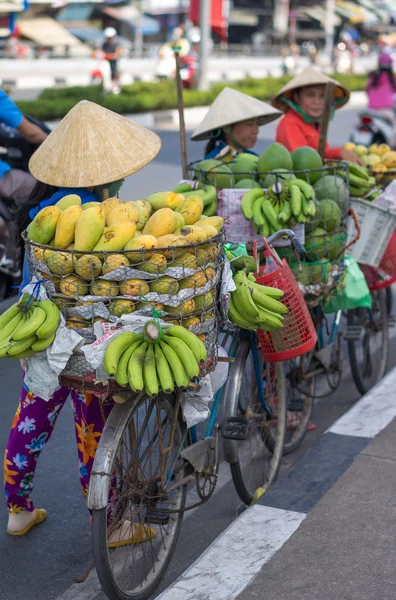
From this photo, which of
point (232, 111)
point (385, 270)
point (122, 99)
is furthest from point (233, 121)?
point (122, 99)

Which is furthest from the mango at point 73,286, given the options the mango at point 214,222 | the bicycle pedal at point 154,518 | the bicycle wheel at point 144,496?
the bicycle pedal at point 154,518

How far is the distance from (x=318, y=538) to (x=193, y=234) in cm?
130

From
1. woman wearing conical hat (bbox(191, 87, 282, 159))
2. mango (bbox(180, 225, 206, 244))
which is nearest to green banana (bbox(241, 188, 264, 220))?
woman wearing conical hat (bbox(191, 87, 282, 159))

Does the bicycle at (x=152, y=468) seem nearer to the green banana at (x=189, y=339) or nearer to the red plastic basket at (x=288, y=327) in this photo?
the red plastic basket at (x=288, y=327)

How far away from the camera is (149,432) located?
3.36m

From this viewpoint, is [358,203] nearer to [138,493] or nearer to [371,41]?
[138,493]

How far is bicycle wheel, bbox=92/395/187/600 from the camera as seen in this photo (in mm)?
3232

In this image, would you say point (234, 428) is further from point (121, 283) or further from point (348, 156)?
point (348, 156)

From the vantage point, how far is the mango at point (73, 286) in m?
2.98

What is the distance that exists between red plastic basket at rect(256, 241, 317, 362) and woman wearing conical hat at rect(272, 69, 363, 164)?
1.82 meters

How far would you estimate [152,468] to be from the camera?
3400mm

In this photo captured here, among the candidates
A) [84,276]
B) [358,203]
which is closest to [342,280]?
[358,203]

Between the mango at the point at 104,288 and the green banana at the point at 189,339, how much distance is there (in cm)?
22

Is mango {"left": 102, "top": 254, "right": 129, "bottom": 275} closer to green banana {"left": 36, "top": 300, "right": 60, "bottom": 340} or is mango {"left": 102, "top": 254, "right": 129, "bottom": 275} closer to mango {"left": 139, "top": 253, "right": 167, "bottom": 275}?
mango {"left": 139, "top": 253, "right": 167, "bottom": 275}
